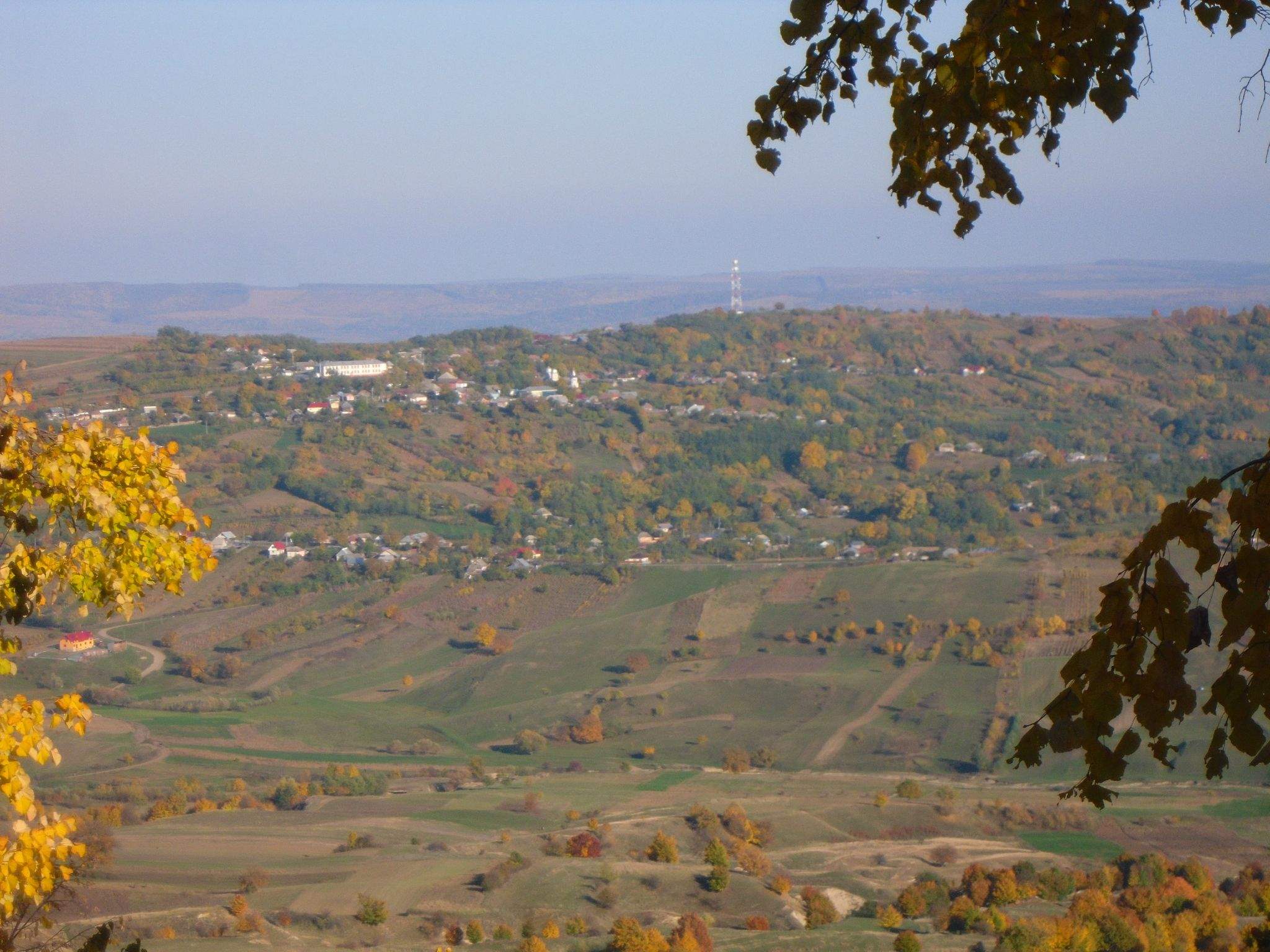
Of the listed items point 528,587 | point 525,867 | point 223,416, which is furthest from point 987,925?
point 223,416

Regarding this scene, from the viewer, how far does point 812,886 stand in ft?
65.6

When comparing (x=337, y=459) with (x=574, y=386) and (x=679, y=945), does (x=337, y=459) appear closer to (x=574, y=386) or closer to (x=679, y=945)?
(x=574, y=386)

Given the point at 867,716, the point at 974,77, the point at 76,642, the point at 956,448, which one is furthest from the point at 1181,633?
the point at 956,448

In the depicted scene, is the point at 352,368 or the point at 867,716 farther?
the point at 352,368

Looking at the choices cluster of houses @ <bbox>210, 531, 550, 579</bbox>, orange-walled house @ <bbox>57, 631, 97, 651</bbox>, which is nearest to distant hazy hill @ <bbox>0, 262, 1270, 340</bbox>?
cluster of houses @ <bbox>210, 531, 550, 579</bbox>

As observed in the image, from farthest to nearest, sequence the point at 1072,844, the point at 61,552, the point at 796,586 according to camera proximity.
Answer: the point at 796,586
the point at 1072,844
the point at 61,552

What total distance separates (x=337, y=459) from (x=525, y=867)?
46.7 meters

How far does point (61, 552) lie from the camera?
14.8 feet

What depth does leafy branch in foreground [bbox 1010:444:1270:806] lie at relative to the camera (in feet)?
7.55

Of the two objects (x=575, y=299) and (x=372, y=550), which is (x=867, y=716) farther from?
(x=575, y=299)

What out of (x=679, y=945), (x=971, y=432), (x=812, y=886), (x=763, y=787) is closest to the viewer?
(x=679, y=945)

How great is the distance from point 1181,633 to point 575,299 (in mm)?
182069

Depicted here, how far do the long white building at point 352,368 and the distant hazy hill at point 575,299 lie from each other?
149ft

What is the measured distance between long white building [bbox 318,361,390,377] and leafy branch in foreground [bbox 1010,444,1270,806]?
77663 millimetres
